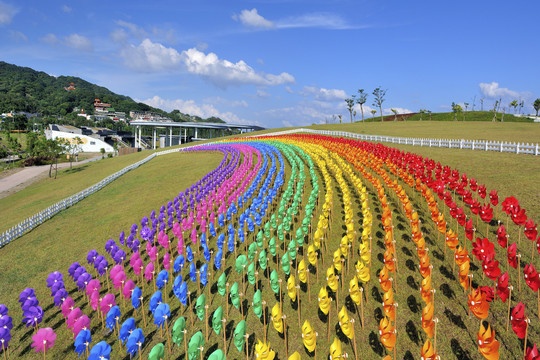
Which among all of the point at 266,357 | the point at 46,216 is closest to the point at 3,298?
the point at 46,216

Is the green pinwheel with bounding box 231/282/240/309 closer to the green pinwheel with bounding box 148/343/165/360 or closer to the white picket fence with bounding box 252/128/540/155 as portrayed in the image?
the green pinwheel with bounding box 148/343/165/360

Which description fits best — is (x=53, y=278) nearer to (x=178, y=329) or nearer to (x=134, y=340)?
(x=134, y=340)

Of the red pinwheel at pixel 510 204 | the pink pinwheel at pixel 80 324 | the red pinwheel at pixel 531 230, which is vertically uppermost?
the red pinwheel at pixel 510 204

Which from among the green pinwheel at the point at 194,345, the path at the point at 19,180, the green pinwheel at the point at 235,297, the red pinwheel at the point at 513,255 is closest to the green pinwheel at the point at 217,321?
the green pinwheel at the point at 194,345

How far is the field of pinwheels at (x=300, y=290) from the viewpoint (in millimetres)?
9539

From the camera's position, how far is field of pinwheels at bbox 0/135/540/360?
9.54m

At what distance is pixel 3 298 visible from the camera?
14711mm

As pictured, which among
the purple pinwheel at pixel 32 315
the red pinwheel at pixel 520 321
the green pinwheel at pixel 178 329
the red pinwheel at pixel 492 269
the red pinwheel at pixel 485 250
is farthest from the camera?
the purple pinwheel at pixel 32 315

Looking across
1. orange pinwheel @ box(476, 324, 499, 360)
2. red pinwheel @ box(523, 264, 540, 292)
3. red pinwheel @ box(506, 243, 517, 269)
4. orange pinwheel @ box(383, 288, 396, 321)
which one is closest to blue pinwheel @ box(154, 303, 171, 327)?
orange pinwheel @ box(383, 288, 396, 321)

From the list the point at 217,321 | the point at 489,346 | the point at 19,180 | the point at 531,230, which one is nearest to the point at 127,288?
the point at 217,321

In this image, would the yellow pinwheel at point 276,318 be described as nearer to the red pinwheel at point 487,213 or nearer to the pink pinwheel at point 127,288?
the pink pinwheel at point 127,288

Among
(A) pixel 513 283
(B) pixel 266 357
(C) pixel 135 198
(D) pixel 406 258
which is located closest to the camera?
(B) pixel 266 357

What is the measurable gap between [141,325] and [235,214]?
964cm

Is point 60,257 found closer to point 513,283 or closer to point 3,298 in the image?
point 3,298
